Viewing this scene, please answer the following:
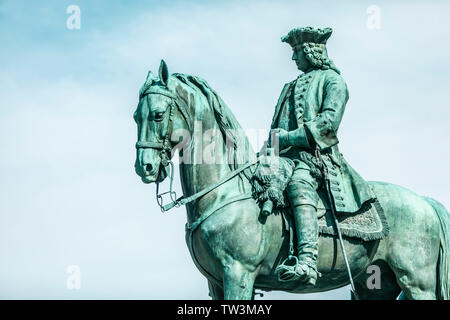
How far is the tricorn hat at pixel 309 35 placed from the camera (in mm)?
15031

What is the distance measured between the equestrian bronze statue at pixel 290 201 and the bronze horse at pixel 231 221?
0.5 inches

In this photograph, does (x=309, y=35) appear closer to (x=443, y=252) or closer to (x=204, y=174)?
(x=204, y=174)

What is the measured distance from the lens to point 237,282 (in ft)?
44.7

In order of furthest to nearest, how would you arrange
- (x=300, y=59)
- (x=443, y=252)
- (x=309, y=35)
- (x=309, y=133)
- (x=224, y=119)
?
(x=300, y=59), (x=309, y=35), (x=443, y=252), (x=309, y=133), (x=224, y=119)

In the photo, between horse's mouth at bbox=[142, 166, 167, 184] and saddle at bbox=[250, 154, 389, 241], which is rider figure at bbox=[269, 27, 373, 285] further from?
horse's mouth at bbox=[142, 166, 167, 184]

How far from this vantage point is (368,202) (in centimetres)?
1457

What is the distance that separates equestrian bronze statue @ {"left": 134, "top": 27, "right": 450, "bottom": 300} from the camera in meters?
13.8

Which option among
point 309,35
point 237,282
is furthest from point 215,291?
point 309,35

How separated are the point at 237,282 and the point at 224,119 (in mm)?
1893

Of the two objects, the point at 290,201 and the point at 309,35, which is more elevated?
the point at 309,35
